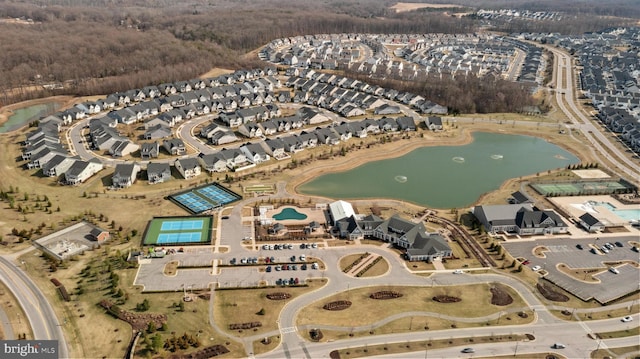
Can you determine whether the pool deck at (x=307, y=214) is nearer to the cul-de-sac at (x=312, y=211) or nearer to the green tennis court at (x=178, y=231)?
the cul-de-sac at (x=312, y=211)

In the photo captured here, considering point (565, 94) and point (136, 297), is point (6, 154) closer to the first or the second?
point (136, 297)

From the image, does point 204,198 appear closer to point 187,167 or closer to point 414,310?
point 187,167

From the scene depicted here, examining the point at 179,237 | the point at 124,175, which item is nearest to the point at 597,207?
the point at 179,237

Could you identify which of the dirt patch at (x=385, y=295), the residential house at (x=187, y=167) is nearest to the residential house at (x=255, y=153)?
the residential house at (x=187, y=167)

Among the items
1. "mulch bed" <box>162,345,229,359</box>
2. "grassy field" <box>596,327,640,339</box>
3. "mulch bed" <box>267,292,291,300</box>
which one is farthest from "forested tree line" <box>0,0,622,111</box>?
"mulch bed" <box>162,345,229,359</box>

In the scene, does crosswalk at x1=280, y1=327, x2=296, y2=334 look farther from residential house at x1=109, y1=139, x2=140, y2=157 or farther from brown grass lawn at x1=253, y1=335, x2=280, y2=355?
residential house at x1=109, y1=139, x2=140, y2=157
